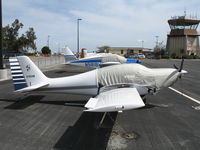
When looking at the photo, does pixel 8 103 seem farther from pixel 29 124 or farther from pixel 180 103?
pixel 180 103

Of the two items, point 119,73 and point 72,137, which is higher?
point 119,73

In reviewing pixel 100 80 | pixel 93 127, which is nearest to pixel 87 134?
pixel 93 127

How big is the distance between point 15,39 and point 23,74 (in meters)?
71.5

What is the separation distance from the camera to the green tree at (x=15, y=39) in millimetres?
71500

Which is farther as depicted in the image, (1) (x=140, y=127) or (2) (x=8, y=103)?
(2) (x=8, y=103)

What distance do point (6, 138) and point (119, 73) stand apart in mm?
4801

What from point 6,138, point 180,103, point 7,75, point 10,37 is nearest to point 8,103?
point 6,138

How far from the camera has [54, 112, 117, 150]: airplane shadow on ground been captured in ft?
17.4

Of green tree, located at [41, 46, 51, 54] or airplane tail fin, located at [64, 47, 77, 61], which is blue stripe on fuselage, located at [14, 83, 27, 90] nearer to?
airplane tail fin, located at [64, 47, 77, 61]

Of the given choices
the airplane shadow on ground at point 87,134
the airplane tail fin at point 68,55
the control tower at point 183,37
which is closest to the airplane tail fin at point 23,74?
the airplane shadow on ground at point 87,134

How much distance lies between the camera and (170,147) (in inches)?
208

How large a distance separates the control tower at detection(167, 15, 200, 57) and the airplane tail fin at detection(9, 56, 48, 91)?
9766cm

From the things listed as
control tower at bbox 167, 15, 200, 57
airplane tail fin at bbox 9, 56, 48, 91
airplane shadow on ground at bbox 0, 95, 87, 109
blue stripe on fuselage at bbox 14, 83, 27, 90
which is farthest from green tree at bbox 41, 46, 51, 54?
blue stripe on fuselage at bbox 14, 83, 27, 90

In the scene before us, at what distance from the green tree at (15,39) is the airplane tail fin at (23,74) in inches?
2753
